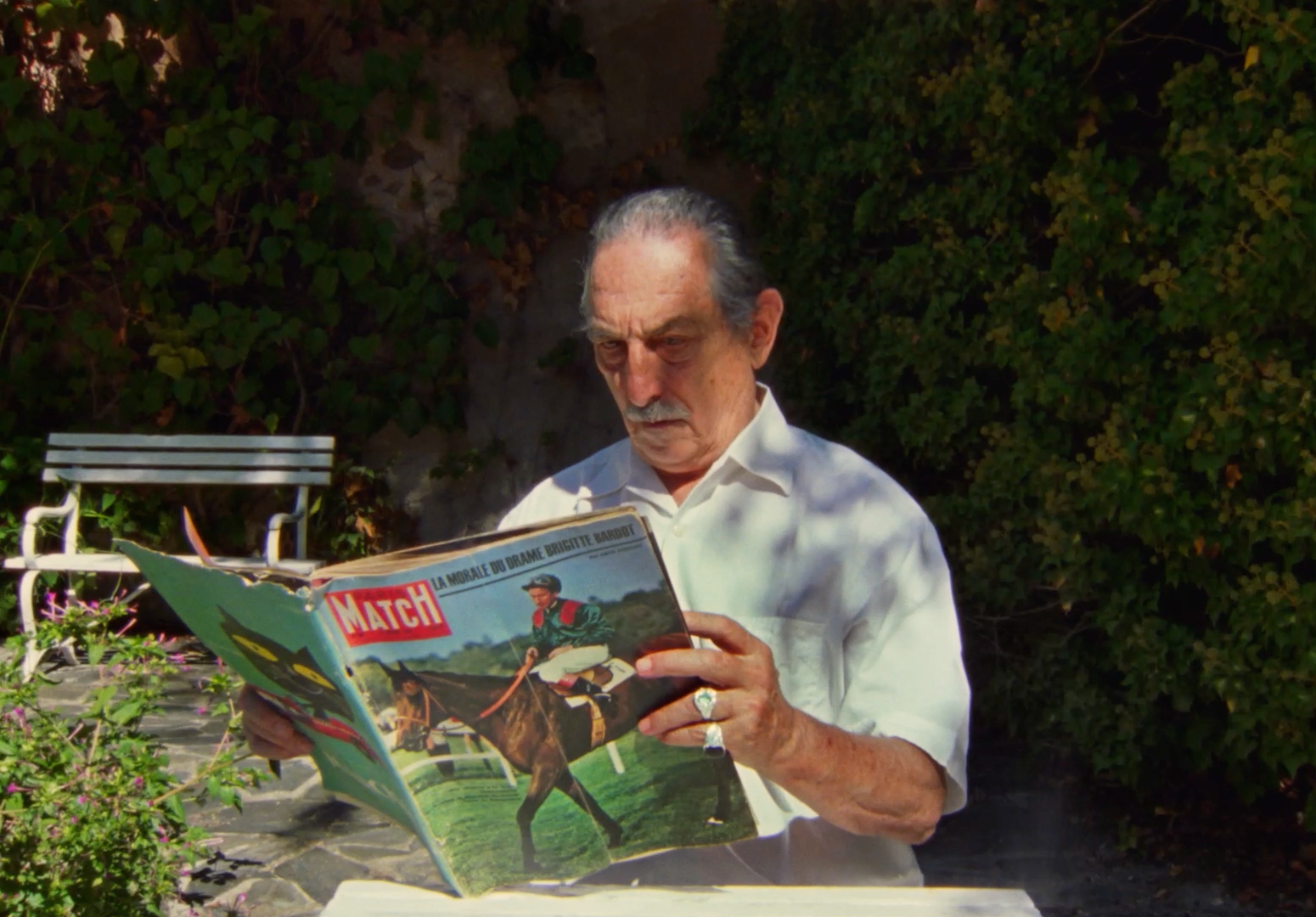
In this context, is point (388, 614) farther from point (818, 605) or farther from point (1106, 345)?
point (1106, 345)

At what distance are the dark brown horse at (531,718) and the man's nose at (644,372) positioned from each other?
61 cm

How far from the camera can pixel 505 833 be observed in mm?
1417

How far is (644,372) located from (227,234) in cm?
478

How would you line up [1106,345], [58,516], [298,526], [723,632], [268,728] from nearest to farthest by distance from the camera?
1. [723,632]
2. [268,728]
3. [1106,345]
4. [298,526]
5. [58,516]

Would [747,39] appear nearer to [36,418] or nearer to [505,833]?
[36,418]

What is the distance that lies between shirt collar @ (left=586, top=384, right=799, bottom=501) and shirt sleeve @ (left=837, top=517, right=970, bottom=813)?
209 millimetres

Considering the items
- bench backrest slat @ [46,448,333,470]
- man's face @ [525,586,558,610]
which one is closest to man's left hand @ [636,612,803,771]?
man's face @ [525,586,558,610]

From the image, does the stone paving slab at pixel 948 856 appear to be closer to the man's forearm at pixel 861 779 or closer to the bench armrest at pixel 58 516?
the bench armrest at pixel 58 516

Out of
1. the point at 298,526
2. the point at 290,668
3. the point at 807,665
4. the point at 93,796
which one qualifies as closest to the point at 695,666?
the point at 290,668

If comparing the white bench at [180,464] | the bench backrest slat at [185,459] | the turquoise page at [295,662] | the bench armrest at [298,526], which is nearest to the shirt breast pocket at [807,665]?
the turquoise page at [295,662]

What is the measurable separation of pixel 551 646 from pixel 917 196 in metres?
3.03

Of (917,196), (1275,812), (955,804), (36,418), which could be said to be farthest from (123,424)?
(955,804)

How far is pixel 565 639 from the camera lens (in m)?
1.33

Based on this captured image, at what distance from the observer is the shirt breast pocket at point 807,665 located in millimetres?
1904
